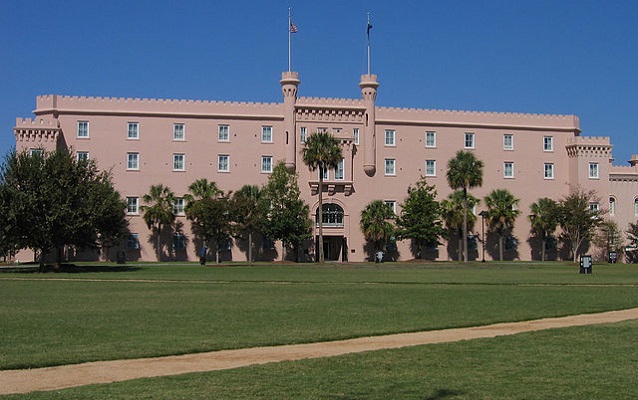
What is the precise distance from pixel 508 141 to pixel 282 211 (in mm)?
24145

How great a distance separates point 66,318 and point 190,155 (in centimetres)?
5576

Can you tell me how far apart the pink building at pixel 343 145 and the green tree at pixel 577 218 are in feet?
9.30

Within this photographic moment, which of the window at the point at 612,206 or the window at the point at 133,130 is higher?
the window at the point at 133,130

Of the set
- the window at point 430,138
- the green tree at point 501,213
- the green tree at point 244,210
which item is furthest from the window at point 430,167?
the green tree at point 244,210

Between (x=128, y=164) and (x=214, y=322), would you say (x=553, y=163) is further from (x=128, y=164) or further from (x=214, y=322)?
(x=214, y=322)

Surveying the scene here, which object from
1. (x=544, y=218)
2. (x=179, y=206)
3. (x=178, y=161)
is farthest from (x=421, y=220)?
(x=178, y=161)

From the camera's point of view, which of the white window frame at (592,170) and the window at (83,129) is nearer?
the window at (83,129)

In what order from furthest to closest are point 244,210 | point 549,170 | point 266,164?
1. point 549,170
2. point 266,164
3. point 244,210

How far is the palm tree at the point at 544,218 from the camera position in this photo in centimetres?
7806

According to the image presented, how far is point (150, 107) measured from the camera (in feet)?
244

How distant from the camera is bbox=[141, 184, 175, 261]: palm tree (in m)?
70.7

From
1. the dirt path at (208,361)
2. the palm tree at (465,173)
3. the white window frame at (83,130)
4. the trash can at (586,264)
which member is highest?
the white window frame at (83,130)

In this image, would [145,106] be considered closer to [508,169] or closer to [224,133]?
[224,133]

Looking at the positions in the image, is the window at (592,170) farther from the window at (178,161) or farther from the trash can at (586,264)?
the window at (178,161)
